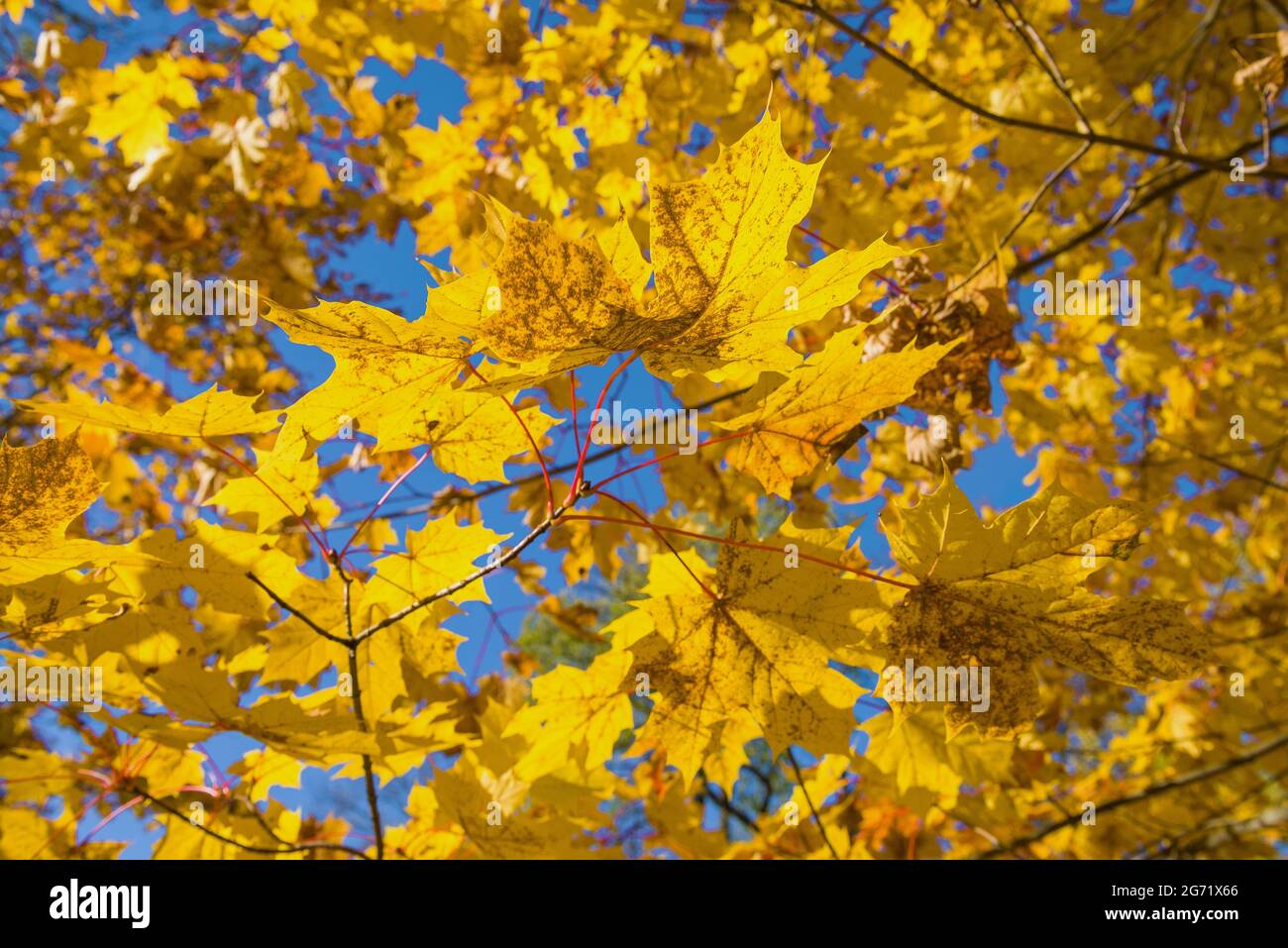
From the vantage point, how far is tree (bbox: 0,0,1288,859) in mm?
893

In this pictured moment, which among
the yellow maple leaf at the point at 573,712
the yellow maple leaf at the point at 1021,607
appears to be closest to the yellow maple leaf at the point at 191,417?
the yellow maple leaf at the point at 573,712

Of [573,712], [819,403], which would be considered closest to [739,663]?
[573,712]

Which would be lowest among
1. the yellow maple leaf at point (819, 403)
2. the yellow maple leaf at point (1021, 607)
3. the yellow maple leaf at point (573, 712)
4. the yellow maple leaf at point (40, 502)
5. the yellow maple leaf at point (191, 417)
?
the yellow maple leaf at point (573, 712)

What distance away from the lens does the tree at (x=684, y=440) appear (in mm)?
893

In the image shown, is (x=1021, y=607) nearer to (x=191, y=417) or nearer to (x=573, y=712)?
(x=573, y=712)

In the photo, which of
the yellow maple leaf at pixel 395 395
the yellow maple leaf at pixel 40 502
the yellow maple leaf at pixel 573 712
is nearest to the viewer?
the yellow maple leaf at pixel 395 395

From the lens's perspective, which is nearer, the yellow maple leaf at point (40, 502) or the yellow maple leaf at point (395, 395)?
the yellow maple leaf at point (395, 395)

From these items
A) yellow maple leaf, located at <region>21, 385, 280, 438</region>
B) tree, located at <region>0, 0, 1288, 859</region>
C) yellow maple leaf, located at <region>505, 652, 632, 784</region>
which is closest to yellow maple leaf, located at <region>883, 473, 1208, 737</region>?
tree, located at <region>0, 0, 1288, 859</region>

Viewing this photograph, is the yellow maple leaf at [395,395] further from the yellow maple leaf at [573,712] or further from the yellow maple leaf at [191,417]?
the yellow maple leaf at [573,712]

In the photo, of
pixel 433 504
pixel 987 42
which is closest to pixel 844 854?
pixel 433 504

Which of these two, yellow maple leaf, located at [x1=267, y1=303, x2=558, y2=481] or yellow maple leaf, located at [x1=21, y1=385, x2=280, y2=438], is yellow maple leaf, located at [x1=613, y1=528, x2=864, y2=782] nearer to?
yellow maple leaf, located at [x1=267, y1=303, x2=558, y2=481]

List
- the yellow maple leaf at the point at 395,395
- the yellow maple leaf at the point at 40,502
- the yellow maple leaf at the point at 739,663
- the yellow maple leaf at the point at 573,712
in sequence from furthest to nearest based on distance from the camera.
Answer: the yellow maple leaf at the point at 573,712 < the yellow maple leaf at the point at 739,663 < the yellow maple leaf at the point at 40,502 < the yellow maple leaf at the point at 395,395

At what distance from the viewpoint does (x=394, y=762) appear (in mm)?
1365

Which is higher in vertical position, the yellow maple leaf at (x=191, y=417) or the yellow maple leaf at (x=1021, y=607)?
the yellow maple leaf at (x=191, y=417)
